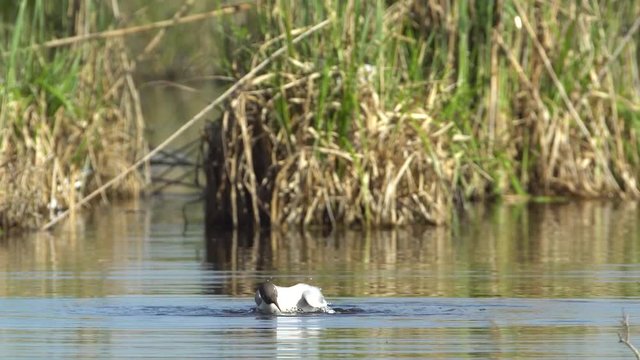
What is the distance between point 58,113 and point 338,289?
578 centimetres

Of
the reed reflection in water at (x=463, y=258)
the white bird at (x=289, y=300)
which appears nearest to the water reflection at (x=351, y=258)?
the reed reflection in water at (x=463, y=258)

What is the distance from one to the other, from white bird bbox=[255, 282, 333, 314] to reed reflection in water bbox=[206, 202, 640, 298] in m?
1.06

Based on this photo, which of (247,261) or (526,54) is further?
(526,54)

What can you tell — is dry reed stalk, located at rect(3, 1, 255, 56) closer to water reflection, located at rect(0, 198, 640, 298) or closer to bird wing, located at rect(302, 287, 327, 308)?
water reflection, located at rect(0, 198, 640, 298)

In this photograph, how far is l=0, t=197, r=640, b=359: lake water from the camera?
9.61 metres

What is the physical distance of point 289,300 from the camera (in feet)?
36.0

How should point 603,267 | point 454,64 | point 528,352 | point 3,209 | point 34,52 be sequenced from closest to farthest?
point 528,352, point 603,267, point 3,209, point 34,52, point 454,64

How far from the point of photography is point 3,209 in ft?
52.1

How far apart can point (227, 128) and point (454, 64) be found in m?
3.78

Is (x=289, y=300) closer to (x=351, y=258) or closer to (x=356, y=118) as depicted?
(x=351, y=258)

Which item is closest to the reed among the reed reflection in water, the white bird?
the reed reflection in water

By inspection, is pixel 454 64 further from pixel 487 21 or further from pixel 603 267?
pixel 603 267

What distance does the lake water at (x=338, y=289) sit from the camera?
961 cm

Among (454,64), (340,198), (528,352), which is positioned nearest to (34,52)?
(340,198)
